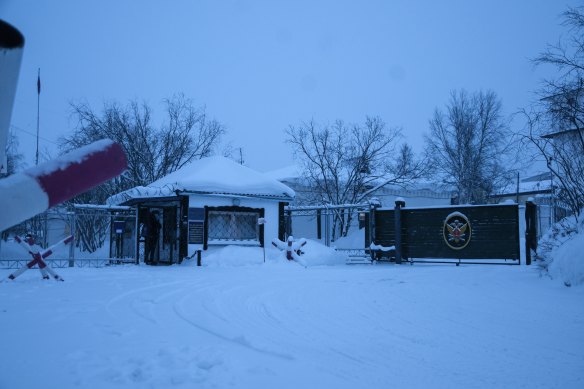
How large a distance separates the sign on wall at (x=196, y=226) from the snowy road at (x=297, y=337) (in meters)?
8.06

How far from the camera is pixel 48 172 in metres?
1.18

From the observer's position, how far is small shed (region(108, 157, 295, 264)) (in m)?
16.8

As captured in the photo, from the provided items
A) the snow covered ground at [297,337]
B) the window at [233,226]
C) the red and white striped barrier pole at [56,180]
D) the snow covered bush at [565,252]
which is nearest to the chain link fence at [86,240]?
the window at [233,226]

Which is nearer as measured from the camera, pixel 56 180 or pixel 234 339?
pixel 56 180

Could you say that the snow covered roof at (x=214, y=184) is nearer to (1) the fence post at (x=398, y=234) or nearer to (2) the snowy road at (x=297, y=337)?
(1) the fence post at (x=398, y=234)

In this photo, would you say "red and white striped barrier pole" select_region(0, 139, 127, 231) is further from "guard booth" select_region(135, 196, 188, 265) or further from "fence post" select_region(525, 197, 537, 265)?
"guard booth" select_region(135, 196, 188, 265)

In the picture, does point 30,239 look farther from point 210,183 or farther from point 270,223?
point 270,223

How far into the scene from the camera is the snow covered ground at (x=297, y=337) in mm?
3533

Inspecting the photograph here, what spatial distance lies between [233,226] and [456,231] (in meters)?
8.07

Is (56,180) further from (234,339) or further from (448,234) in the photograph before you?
(448,234)

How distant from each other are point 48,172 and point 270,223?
17412mm

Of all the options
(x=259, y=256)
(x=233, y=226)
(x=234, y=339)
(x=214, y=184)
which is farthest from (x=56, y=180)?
(x=233, y=226)

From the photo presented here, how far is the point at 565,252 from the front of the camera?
8.12m

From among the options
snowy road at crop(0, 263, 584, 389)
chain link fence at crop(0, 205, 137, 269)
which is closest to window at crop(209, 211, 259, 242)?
chain link fence at crop(0, 205, 137, 269)
